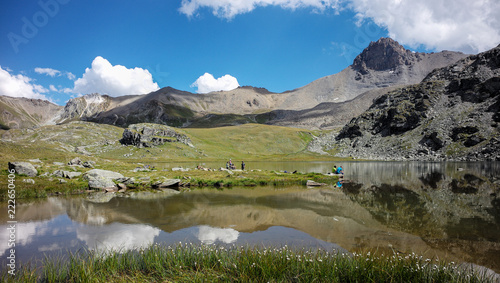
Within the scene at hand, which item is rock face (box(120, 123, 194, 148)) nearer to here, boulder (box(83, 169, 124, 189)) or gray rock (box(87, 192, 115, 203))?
boulder (box(83, 169, 124, 189))

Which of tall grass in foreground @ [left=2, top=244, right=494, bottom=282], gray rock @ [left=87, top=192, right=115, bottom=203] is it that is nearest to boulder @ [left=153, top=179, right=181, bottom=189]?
gray rock @ [left=87, top=192, right=115, bottom=203]

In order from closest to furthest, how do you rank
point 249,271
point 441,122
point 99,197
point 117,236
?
point 249,271 < point 117,236 < point 99,197 < point 441,122

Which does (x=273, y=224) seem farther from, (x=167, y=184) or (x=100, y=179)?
(x=100, y=179)

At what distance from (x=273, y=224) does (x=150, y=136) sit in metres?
147

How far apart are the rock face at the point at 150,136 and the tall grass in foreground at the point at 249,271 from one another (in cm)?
14174

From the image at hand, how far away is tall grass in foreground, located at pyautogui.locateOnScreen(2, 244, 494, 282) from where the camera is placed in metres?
8.32

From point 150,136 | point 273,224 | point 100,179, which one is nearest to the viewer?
point 273,224

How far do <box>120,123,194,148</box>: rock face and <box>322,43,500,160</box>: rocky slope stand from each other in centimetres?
10839

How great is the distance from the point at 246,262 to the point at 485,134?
151 m

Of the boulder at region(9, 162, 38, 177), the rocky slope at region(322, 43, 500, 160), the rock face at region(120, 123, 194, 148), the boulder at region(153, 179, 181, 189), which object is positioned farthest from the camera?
the rock face at region(120, 123, 194, 148)

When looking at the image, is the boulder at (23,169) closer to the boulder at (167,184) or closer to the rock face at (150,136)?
the boulder at (167,184)

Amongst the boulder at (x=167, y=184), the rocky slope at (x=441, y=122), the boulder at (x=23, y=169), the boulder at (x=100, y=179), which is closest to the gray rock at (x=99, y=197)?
the boulder at (x=100, y=179)

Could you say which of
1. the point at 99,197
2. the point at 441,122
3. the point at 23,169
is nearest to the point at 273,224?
the point at 99,197

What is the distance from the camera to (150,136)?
493 feet
